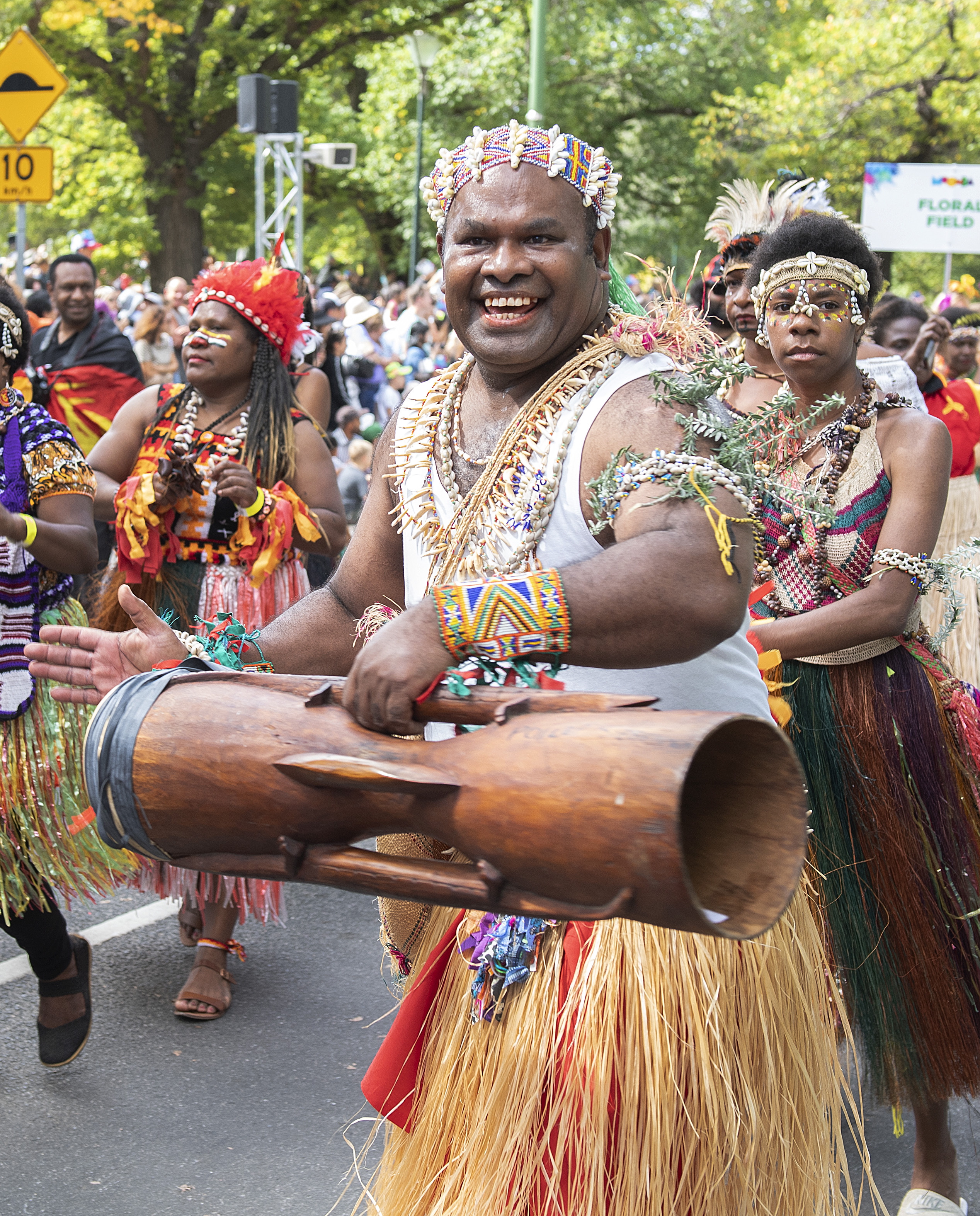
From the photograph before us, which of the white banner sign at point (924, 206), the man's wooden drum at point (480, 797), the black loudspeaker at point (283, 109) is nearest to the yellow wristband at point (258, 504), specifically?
the man's wooden drum at point (480, 797)

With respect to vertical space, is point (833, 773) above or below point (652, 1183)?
above

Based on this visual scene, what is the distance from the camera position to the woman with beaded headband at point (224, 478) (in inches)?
186

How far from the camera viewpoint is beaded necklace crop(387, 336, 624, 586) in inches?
85.1

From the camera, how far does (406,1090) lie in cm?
243

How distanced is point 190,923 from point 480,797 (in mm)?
3333

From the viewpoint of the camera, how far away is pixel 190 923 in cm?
470

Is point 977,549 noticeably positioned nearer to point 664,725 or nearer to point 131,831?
point 664,725

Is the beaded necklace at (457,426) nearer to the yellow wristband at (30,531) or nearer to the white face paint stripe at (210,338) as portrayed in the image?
the yellow wristband at (30,531)

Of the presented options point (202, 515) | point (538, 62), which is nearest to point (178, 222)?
point (538, 62)

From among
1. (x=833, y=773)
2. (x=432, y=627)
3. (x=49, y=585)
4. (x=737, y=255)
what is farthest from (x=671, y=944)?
(x=737, y=255)

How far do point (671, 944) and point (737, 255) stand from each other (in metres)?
2.98

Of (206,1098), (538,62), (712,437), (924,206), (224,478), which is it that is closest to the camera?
(712,437)

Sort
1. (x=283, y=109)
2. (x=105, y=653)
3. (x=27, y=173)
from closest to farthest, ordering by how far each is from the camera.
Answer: (x=105, y=653)
(x=27, y=173)
(x=283, y=109)

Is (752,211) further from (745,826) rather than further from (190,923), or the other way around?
(745,826)
